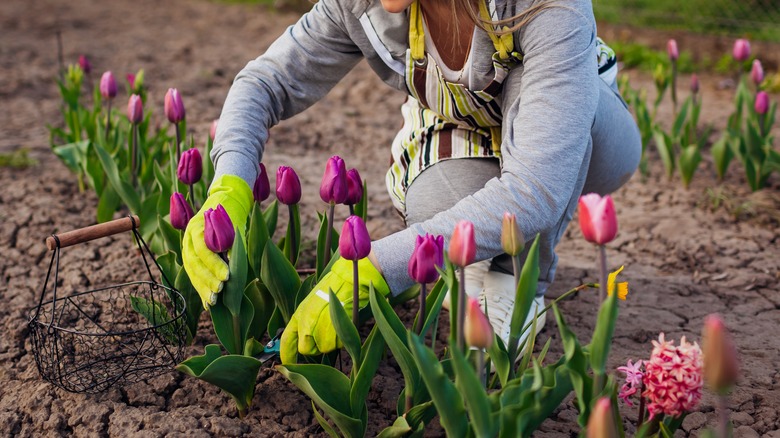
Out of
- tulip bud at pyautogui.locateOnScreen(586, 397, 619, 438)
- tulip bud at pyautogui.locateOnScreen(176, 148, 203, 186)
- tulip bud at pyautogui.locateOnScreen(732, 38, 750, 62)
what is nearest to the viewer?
tulip bud at pyautogui.locateOnScreen(586, 397, 619, 438)

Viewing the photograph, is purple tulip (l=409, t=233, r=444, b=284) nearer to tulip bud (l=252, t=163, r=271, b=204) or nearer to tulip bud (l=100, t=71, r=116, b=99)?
tulip bud (l=252, t=163, r=271, b=204)

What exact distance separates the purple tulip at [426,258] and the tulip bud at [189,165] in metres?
0.68

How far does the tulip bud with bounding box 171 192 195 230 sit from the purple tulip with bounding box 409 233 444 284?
0.57m

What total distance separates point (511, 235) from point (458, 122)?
0.80m

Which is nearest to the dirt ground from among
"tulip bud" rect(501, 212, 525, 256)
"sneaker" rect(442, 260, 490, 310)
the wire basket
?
the wire basket

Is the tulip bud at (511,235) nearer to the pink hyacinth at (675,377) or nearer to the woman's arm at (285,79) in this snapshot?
the pink hyacinth at (675,377)

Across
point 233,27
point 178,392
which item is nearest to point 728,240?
point 178,392

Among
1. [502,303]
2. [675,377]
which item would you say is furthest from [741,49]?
[675,377]

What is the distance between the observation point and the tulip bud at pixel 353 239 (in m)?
1.37

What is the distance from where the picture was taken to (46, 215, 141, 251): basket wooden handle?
1.51 metres

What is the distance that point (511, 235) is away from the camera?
1.25 m

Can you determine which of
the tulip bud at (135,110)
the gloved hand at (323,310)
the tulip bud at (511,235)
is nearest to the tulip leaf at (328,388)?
the gloved hand at (323,310)

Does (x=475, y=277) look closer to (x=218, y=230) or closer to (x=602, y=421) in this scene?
(x=218, y=230)

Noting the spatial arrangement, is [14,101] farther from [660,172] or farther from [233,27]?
[660,172]
